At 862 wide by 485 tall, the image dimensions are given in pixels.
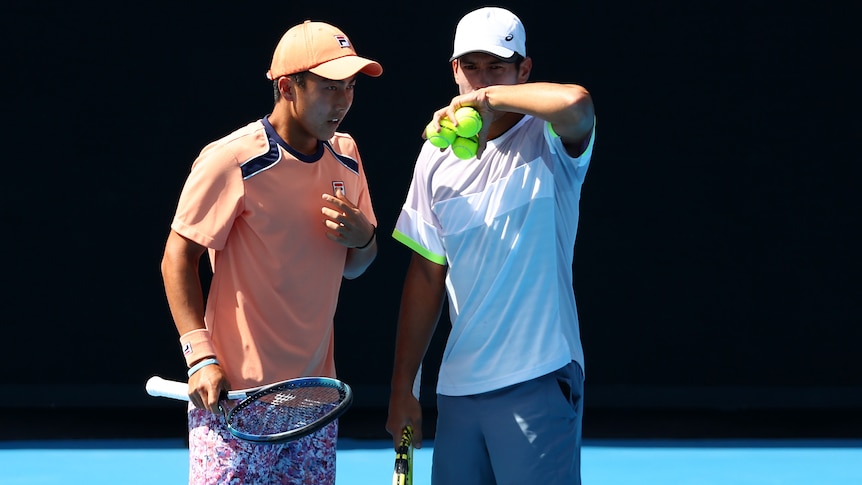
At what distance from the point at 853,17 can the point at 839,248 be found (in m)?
1.27

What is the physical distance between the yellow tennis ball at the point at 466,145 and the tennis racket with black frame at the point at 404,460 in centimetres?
75

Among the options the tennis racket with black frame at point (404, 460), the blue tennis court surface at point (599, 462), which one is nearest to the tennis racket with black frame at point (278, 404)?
the tennis racket with black frame at point (404, 460)

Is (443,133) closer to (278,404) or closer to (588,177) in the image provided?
(278,404)

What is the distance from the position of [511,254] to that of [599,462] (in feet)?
10.1

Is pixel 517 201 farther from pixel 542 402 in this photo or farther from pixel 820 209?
pixel 820 209

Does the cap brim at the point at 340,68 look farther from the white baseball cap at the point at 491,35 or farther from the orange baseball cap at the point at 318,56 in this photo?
the white baseball cap at the point at 491,35

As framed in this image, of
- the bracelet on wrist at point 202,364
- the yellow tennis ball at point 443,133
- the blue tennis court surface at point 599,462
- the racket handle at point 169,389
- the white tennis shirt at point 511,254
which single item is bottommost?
the blue tennis court surface at point 599,462

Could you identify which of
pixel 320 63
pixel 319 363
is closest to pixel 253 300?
pixel 319 363

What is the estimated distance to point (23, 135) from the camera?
648 cm

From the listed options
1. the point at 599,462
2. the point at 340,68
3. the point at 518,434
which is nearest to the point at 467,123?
the point at 340,68

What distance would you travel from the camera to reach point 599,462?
571 centimetres

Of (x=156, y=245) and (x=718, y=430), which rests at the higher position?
(x=156, y=245)

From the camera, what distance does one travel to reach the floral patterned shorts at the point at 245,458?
2.85m

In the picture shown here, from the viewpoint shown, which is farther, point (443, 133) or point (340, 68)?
point (340, 68)
